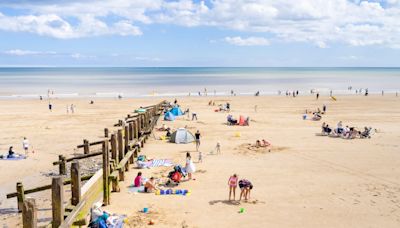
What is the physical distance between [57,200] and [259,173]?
10649mm

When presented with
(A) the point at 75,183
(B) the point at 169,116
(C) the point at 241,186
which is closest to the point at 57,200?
(A) the point at 75,183

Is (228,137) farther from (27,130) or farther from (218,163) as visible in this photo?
(27,130)

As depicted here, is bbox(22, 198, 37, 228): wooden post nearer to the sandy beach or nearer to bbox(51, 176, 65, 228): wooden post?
bbox(51, 176, 65, 228): wooden post

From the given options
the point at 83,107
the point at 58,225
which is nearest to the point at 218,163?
the point at 58,225

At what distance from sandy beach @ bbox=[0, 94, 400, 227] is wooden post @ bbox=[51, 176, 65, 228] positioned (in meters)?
3.28

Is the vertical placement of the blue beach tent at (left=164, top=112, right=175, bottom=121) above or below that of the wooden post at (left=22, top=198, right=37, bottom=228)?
below

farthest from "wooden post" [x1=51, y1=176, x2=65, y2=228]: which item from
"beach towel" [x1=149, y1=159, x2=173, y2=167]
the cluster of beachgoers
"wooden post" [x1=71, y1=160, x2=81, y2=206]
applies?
the cluster of beachgoers

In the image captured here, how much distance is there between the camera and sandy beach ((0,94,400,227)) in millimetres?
13719

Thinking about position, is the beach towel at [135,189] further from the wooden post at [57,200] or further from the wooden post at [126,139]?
the wooden post at [57,200]

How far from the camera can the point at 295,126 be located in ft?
110

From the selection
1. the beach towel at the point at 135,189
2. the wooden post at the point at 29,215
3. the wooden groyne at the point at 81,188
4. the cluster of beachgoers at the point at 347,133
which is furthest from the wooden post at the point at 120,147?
the cluster of beachgoers at the point at 347,133

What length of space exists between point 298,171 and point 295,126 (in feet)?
48.2

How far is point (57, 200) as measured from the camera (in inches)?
394

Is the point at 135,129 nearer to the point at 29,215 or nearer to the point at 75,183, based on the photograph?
the point at 75,183
